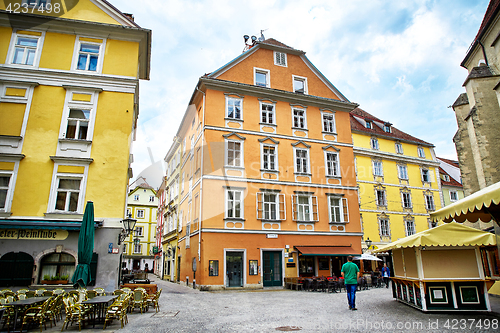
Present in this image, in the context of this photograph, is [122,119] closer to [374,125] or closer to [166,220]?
[166,220]

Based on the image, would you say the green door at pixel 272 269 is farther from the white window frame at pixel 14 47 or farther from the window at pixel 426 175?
the window at pixel 426 175

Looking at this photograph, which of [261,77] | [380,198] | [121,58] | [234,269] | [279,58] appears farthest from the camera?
[380,198]

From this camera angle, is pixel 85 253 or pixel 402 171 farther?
pixel 402 171

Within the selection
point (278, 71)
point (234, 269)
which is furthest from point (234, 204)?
point (278, 71)

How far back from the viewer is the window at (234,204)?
2217cm

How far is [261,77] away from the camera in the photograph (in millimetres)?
25922

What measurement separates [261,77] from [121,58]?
462 inches

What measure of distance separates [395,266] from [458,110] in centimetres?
1592

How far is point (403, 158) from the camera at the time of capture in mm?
36031

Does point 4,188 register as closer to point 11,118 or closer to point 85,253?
point 11,118

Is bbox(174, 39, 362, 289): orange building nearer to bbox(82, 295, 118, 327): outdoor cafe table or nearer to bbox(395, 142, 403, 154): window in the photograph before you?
bbox(82, 295, 118, 327): outdoor cafe table

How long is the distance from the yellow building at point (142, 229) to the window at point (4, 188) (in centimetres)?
4027

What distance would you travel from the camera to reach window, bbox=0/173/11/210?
14.2m

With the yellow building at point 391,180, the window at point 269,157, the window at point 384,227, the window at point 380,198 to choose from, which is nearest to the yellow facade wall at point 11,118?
the window at point 269,157
